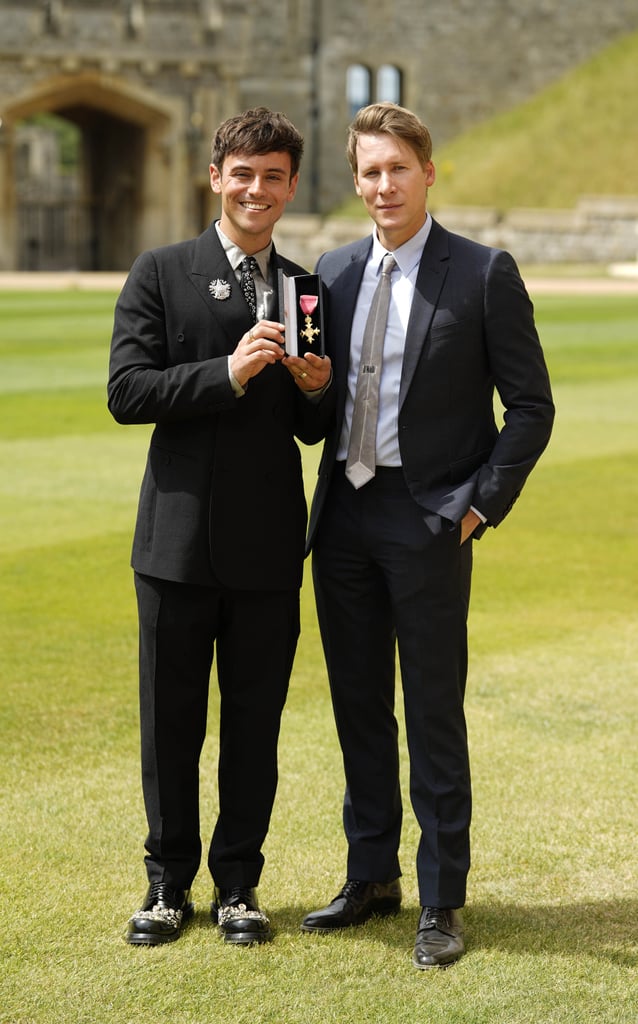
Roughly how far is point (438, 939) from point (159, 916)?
72cm

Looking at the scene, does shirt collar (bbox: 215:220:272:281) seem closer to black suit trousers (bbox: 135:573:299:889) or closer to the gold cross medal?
the gold cross medal

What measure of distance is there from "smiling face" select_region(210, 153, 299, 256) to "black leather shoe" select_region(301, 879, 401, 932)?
5.76ft

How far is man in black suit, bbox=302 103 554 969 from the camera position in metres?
4.00

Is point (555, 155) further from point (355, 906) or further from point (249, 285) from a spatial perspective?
point (355, 906)

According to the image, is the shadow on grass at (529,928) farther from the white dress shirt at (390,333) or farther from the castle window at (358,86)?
the castle window at (358,86)

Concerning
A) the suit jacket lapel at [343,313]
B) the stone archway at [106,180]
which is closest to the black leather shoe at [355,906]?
the suit jacket lapel at [343,313]

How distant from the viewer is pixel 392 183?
3939 mm

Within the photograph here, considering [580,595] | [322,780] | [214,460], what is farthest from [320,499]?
[580,595]

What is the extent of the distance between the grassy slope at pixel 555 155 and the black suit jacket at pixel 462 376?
3891 centimetres

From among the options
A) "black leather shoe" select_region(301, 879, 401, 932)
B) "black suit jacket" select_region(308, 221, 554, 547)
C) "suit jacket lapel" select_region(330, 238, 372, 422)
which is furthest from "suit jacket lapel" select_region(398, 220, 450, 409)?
"black leather shoe" select_region(301, 879, 401, 932)

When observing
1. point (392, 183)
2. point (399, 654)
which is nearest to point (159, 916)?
point (399, 654)

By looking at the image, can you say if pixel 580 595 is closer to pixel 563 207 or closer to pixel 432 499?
pixel 432 499

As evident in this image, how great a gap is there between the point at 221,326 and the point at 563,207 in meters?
41.7

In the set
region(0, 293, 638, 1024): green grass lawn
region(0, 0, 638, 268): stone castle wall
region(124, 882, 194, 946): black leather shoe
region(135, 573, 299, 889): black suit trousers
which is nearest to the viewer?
region(0, 293, 638, 1024): green grass lawn
